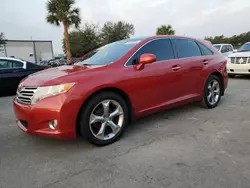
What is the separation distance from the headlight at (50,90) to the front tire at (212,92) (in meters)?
2.93

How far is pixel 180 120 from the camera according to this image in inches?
165

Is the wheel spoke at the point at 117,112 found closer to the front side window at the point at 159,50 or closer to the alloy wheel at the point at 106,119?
the alloy wheel at the point at 106,119

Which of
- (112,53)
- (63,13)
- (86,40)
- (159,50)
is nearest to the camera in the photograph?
(112,53)

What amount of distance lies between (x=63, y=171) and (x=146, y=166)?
0.91 meters

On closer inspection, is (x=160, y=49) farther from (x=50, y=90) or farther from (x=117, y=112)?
(x=50, y=90)

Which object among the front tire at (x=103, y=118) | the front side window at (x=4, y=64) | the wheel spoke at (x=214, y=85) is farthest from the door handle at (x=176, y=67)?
the front side window at (x=4, y=64)

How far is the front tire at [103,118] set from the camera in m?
3.01

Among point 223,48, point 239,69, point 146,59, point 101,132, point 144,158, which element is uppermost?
point 223,48

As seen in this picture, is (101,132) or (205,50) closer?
(101,132)

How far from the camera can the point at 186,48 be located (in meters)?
4.46

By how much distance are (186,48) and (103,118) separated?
2.27 meters

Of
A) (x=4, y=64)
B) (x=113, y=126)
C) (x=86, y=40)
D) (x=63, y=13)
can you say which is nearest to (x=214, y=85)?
(x=113, y=126)

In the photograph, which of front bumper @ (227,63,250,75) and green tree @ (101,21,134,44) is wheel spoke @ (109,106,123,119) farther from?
green tree @ (101,21,134,44)

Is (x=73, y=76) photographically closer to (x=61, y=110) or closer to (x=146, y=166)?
(x=61, y=110)
